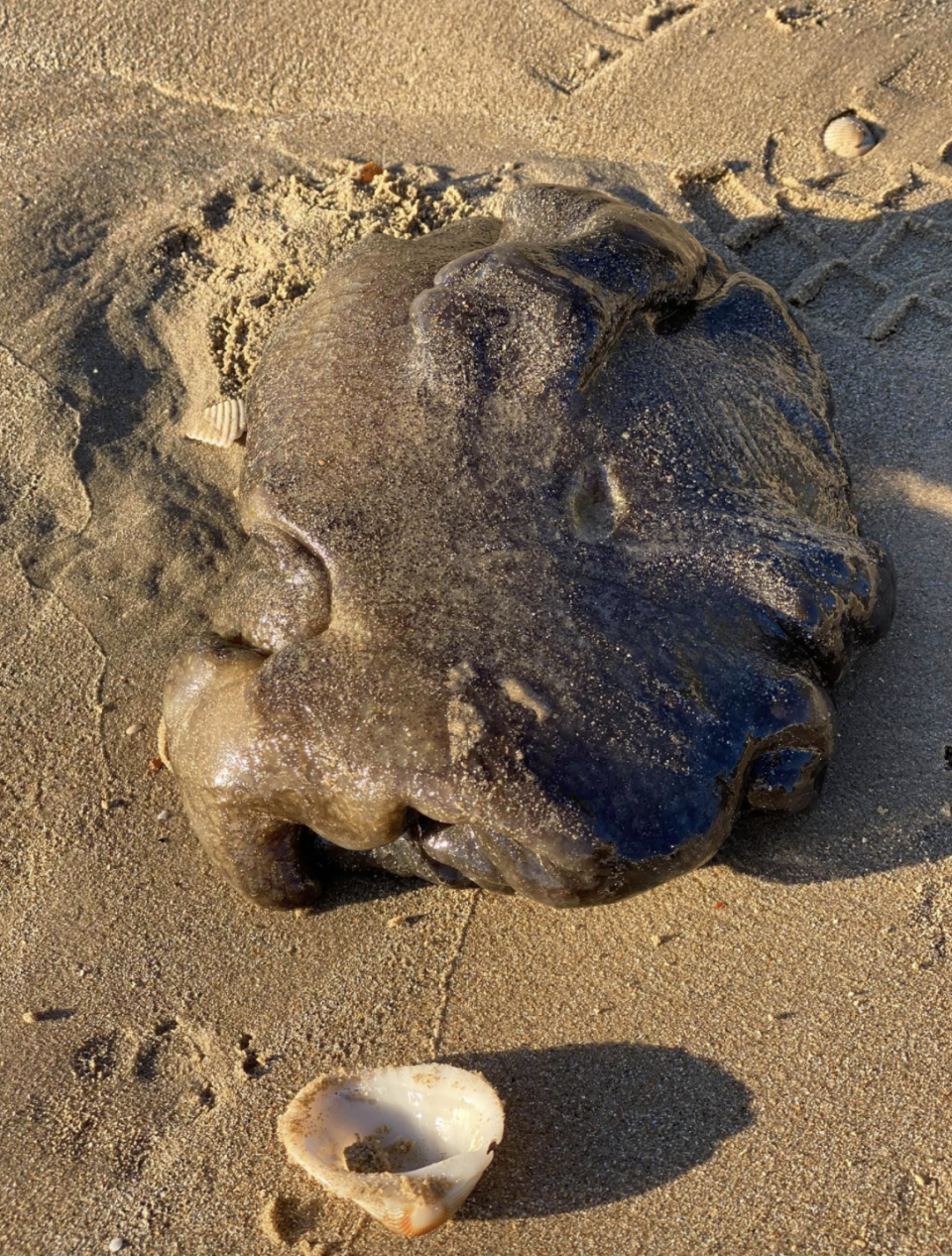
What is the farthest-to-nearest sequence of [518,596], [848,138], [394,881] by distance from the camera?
[848,138] → [394,881] → [518,596]

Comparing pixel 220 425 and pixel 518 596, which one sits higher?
pixel 220 425

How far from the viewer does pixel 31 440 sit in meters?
3.51

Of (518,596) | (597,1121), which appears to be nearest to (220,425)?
(518,596)

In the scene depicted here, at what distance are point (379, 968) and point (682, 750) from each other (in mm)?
1053

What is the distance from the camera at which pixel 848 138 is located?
14.0 ft

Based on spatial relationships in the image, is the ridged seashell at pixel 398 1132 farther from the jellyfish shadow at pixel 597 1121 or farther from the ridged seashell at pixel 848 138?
the ridged seashell at pixel 848 138

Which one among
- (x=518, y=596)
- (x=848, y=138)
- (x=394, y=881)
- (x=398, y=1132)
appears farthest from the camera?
(x=848, y=138)

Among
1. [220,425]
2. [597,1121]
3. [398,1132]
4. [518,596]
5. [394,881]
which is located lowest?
[597,1121]

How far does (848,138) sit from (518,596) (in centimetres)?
304

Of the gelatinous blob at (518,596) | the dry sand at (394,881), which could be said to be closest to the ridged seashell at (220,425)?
the dry sand at (394,881)

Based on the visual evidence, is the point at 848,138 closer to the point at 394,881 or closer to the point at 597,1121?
the point at 394,881

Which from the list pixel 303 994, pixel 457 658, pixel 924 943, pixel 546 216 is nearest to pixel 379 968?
pixel 303 994

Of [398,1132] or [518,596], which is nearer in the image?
[398,1132]

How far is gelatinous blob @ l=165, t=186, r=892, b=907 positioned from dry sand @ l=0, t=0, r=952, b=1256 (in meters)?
0.31
